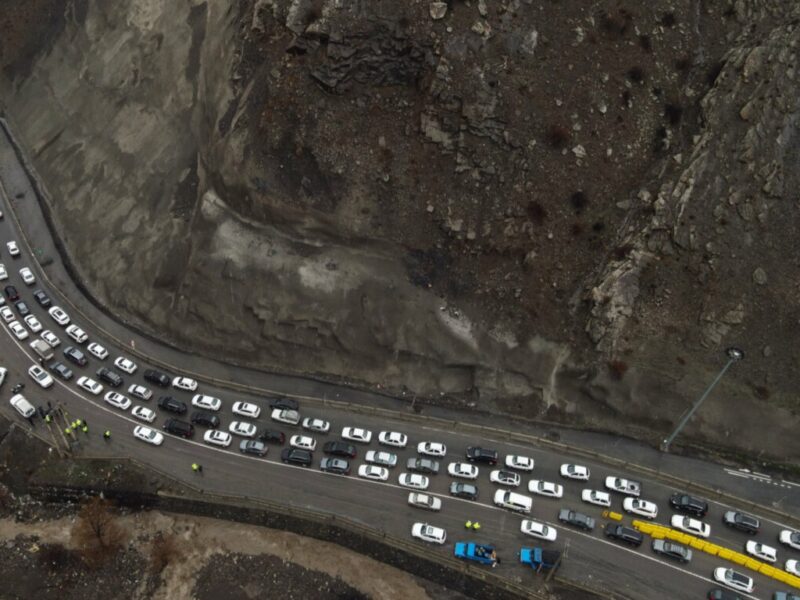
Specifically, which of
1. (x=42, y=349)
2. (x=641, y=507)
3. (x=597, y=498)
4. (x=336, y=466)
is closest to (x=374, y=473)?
(x=336, y=466)

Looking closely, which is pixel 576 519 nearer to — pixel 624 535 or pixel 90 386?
pixel 624 535

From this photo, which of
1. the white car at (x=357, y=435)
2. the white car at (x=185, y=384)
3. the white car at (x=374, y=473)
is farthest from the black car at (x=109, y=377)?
the white car at (x=374, y=473)

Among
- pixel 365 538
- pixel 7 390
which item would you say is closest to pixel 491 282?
pixel 365 538

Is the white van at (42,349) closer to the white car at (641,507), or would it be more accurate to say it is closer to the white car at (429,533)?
the white car at (429,533)

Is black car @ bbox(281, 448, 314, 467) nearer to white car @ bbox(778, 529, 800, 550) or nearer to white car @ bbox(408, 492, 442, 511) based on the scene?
white car @ bbox(408, 492, 442, 511)

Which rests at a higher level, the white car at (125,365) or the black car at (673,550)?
the white car at (125,365)

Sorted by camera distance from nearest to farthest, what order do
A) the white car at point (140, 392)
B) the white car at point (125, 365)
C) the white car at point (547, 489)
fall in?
1. the white car at point (547, 489)
2. the white car at point (140, 392)
3. the white car at point (125, 365)
